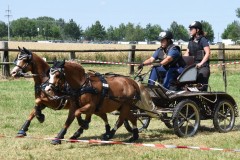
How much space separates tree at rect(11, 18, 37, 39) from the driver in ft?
520

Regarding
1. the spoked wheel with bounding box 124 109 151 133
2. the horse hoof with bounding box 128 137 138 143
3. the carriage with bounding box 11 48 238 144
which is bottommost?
the horse hoof with bounding box 128 137 138 143

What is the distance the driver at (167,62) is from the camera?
899 cm

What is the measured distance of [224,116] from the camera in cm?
980

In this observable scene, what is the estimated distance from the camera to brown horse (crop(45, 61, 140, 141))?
7645 millimetres

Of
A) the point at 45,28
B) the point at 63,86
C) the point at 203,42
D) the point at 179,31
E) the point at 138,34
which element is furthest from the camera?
the point at 45,28

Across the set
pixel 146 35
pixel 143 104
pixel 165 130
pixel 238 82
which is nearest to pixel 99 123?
pixel 165 130

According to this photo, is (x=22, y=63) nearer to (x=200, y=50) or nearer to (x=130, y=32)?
(x=200, y=50)

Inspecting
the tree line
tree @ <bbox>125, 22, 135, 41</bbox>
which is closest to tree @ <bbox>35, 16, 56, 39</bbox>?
the tree line

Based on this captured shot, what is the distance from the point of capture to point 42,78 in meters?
8.32

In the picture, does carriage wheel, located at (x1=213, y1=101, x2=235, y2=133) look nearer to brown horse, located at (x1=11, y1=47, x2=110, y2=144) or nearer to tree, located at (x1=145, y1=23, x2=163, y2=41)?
brown horse, located at (x1=11, y1=47, x2=110, y2=144)

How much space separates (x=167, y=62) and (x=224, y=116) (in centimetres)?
181

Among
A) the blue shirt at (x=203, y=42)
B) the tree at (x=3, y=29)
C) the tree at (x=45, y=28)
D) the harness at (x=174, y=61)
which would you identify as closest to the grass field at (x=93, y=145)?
the harness at (x=174, y=61)

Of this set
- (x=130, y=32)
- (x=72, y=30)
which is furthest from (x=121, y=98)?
(x=72, y=30)

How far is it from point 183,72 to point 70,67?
2402 mm
